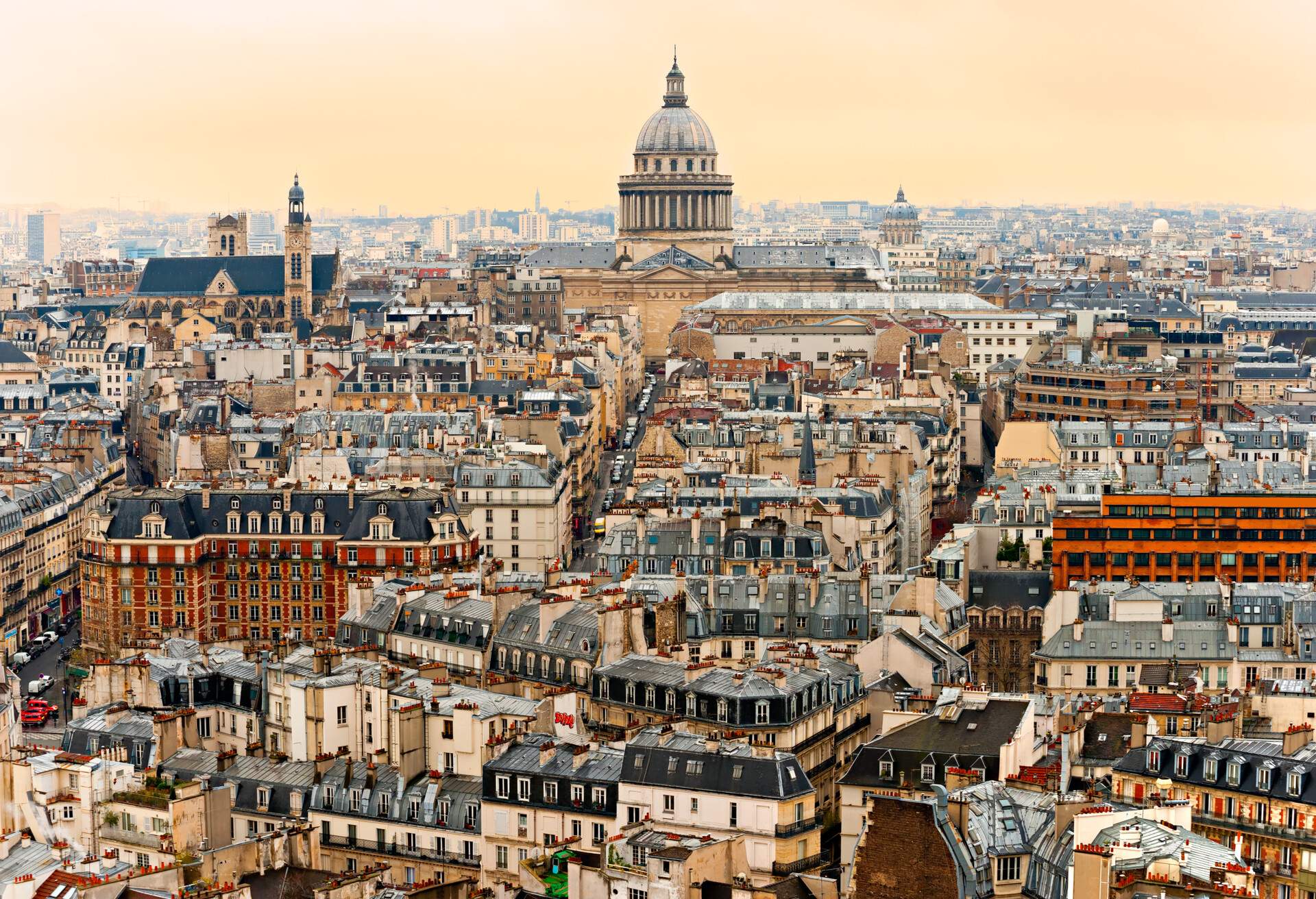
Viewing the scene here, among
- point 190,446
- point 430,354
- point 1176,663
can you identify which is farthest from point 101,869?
point 430,354

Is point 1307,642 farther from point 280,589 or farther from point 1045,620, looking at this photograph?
point 280,589

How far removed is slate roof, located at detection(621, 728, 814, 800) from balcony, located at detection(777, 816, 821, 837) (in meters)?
0.60

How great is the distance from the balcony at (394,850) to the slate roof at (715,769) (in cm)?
472

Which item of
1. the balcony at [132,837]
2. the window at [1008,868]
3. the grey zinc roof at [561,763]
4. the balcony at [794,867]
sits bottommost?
the balcony at [794,867]

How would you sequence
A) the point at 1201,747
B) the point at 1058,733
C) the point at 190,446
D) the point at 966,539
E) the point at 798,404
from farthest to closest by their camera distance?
the point at 798,404
the point at 190,446
the point at 966,539
the point at 1058,733
the point at 1201,747

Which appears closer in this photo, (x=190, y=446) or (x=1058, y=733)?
(x=1058, y=733)

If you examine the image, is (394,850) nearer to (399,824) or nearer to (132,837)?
(399,824)

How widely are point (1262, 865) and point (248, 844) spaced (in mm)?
20831

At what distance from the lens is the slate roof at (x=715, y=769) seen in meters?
57.3

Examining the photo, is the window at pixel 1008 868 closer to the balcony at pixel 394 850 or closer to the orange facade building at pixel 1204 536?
the balcony at pixel 394 850

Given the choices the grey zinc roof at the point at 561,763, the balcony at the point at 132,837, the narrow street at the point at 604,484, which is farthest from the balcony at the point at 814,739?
the narrow street at the point at 604,484

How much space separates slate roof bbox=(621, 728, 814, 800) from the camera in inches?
2256

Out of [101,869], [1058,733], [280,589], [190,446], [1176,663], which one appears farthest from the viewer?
[190,446]

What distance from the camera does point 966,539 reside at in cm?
9219
